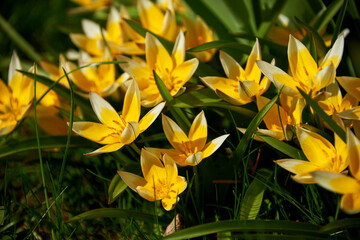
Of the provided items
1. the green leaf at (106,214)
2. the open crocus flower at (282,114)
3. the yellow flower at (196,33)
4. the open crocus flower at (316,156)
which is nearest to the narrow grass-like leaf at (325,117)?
the open crocus flower at (316,156)

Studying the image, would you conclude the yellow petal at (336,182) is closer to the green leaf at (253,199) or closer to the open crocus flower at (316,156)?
the open crocus flower at (316,156)

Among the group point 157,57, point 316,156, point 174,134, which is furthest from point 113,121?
point 316,156

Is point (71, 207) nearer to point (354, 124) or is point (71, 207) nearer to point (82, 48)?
point (82, 48)

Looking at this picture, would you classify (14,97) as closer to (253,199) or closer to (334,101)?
(253,199)

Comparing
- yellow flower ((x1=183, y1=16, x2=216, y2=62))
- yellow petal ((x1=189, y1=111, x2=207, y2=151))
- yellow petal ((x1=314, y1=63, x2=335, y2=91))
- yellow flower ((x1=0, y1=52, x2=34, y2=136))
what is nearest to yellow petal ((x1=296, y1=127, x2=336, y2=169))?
yellow petal ((x1=314, y1=63, x2=335, y2=91))

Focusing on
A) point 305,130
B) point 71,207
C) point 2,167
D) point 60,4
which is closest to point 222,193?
Result: point 305,130

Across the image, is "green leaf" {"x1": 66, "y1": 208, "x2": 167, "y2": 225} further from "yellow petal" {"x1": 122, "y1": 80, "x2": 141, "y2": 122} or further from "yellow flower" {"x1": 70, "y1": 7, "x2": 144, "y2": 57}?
"yellow flower" {"x1": 70, "y1": 7, "x2": 144, "y2": 57}
